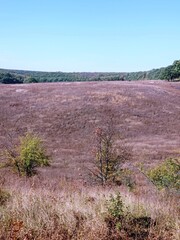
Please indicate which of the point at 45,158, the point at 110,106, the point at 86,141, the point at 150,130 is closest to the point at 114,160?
the point at 45,158

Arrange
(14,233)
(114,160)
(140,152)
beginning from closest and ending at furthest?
(14,233) → (114,160) → (140,152)

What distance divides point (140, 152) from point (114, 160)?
681 inches

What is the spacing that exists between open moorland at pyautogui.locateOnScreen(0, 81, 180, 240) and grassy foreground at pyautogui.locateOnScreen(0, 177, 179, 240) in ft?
0.06

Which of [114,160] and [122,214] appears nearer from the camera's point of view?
[122,214]

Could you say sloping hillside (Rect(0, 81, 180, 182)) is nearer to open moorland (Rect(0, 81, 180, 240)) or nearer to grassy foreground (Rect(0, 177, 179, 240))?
open moorland (Rect(0, 81, 180, 240))

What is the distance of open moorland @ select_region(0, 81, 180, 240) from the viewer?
645 centimetres

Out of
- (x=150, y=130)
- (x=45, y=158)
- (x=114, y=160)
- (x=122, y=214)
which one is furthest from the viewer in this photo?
(x=150, y=130)

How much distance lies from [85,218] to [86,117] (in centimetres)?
4888

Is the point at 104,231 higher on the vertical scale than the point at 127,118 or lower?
higher

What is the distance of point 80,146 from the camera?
43875mm

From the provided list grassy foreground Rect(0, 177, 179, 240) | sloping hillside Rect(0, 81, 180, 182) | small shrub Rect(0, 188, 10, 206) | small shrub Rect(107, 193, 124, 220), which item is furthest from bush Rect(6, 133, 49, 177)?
small shrub Rect(107, 193, 124, 220)

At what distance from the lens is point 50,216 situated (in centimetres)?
670

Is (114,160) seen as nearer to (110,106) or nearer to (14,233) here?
(14,233)

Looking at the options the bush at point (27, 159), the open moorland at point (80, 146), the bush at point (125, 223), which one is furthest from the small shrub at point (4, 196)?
the bush at point (27, 159)
